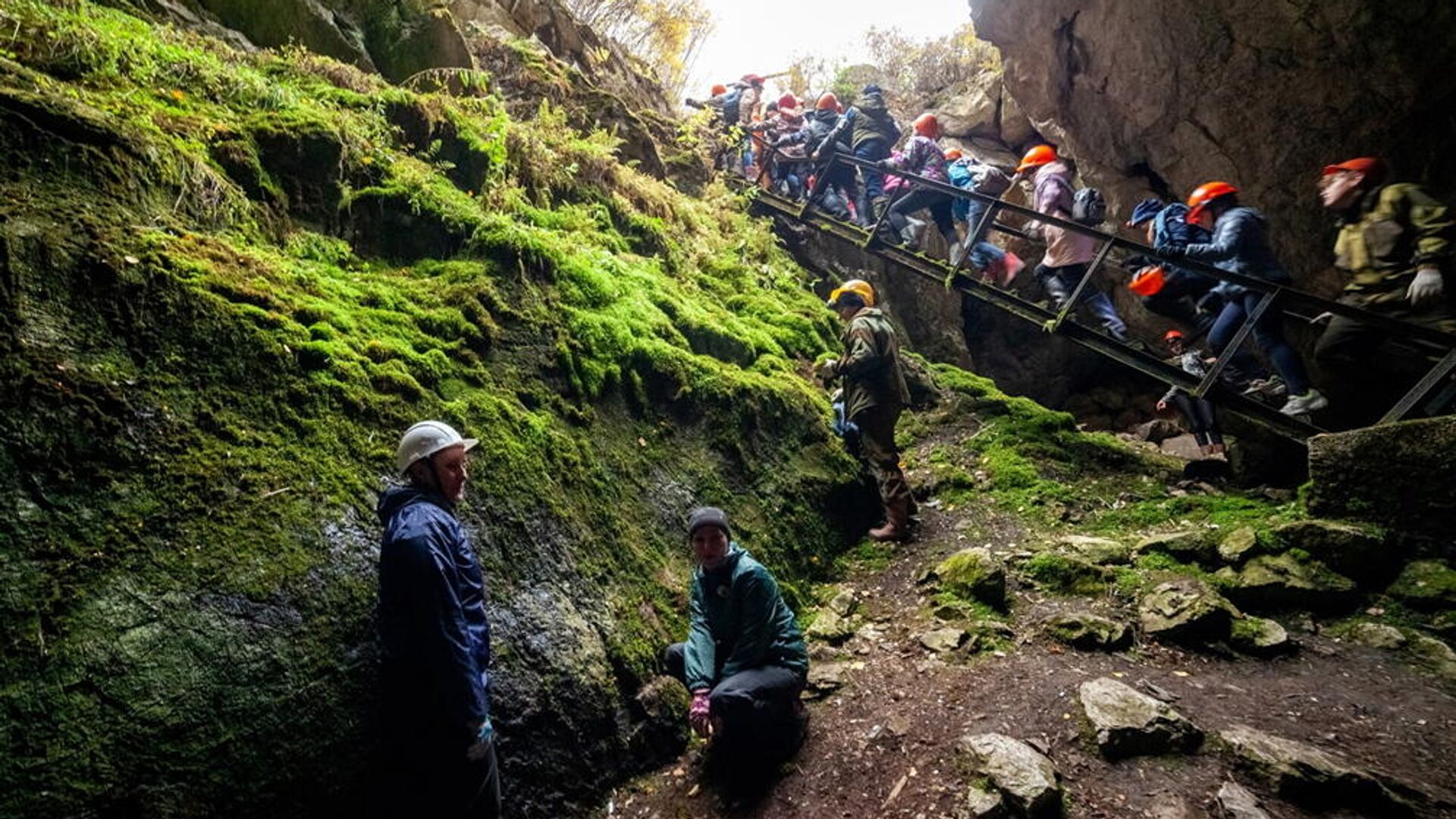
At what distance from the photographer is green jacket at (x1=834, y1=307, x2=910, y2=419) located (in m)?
7.17

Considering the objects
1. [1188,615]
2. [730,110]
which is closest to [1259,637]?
[1188,615]

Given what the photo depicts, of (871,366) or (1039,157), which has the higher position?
(1039,157)

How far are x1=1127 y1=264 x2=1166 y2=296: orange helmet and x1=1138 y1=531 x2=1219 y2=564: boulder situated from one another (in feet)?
14.5

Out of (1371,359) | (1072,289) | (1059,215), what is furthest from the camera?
(1059,215)

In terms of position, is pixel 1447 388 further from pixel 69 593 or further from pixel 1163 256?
pixel 69 593

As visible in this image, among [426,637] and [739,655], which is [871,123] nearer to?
[739,655]

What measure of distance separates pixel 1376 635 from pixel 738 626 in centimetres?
472

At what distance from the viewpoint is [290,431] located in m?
3.44

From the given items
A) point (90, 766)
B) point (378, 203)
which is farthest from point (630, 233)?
point (90, 766)

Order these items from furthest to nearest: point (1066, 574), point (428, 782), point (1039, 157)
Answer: point (1039, 157) < point (1066, 574) < point (428, 782)

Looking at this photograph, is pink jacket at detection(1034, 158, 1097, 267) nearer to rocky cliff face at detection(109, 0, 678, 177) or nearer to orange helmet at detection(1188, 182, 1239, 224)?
orange helmet at detection(1188, 182, 1239, 224)

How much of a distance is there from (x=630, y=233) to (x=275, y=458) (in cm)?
620

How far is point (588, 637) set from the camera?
13.8ft

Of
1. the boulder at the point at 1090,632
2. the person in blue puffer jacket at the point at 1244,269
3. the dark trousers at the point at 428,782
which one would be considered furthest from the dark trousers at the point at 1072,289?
the dark trousers at the point at 428,782
